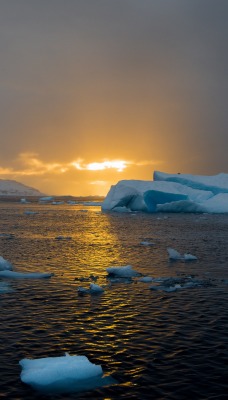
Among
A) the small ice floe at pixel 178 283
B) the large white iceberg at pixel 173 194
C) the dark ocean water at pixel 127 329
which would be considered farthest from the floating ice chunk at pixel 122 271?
the large white iceberg at pixel 173 194

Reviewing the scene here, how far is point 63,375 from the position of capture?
24.9ft

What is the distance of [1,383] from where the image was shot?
7.77 m

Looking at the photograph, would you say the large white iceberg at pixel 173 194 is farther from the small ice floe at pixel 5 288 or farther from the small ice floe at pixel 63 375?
the small ice floe at pixel 63 375

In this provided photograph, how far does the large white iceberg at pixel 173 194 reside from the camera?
65.1m

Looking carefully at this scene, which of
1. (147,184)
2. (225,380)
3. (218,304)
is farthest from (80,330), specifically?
(147,184)

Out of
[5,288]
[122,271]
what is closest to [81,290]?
[5,288]

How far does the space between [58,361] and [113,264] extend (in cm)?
1305

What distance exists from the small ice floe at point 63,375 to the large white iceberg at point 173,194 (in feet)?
180

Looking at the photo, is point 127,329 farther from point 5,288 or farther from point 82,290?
point 5,288

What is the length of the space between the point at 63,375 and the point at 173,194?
56.7 m

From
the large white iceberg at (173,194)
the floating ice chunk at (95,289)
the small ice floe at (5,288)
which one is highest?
the large white iceberg at (173,194)

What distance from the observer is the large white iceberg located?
6506 centimetres

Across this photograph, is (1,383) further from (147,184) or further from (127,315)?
(147,184)

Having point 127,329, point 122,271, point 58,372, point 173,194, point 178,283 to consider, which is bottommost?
point 127,329
